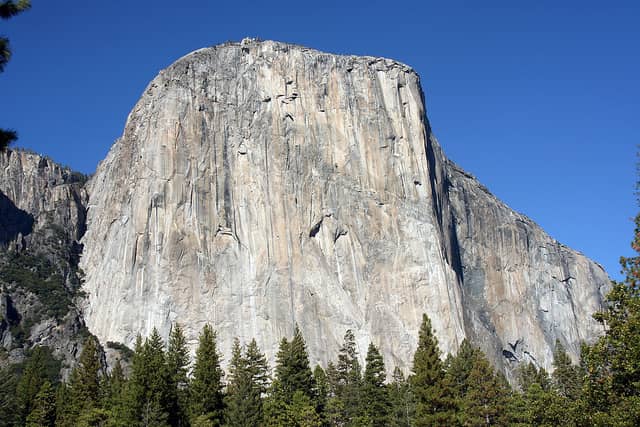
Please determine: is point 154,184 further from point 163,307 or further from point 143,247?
point 163,307

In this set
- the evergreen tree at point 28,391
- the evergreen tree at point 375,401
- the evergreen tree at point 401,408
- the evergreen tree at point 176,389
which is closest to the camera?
the evergreen tree at point 176,389

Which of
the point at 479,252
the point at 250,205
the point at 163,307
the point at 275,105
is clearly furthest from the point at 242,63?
the point at 479,252

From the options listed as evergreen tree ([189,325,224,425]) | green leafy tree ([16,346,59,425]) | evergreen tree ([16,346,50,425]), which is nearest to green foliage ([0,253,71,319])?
green leafy tree ([16,346,59,425])

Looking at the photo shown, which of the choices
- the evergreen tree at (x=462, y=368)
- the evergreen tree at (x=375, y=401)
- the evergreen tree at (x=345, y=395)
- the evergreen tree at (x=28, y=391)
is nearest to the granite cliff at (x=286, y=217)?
the evergreen tree at (x=345, y=395)

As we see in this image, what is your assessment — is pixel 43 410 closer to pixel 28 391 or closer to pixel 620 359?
pixel 28 391

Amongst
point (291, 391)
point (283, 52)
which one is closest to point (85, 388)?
point (291, 391)

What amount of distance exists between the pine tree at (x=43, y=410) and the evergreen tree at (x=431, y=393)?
29403 millimetres

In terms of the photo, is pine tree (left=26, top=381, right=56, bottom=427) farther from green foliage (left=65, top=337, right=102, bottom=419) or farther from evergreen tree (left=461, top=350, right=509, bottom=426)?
evergreen tree (left=461, top=350, right=509, bottom=426)

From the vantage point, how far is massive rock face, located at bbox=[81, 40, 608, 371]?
107125 millimetres

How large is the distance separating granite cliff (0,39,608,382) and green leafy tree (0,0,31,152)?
90147mm

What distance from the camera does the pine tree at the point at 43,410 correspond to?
58188 millimetres

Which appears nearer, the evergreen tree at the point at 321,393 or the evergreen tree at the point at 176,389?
the evergreen tree at the point at 176,389

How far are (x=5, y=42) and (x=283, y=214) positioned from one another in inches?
3777

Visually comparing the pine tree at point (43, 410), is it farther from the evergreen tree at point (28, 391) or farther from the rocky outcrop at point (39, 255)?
the rocky outcrop at point (39, 255)
